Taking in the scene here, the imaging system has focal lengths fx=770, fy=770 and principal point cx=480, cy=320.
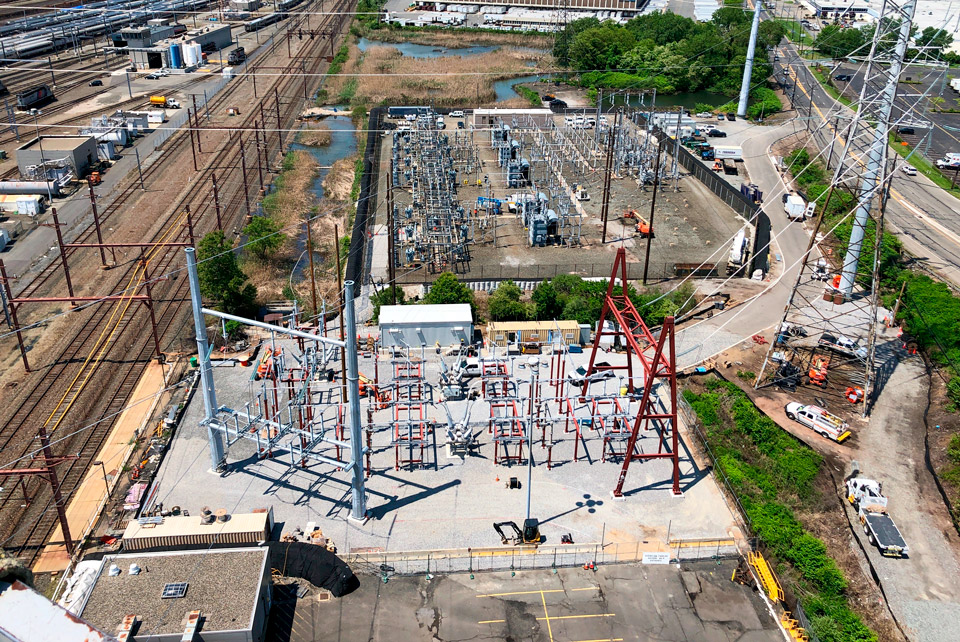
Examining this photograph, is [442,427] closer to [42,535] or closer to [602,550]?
[602,550]

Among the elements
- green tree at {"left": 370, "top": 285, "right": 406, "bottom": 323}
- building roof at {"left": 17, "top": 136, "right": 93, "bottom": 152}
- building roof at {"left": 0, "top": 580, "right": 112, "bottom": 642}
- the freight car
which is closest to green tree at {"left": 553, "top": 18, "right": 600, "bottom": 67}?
the freight car

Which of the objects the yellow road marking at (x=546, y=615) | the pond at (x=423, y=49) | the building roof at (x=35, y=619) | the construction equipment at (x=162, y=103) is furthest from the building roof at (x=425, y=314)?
the pond at (x=423, y=49)

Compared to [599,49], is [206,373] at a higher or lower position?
lower

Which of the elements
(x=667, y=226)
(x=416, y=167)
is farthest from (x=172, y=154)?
(x=667, y=226)

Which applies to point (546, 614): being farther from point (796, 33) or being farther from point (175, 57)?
point (796, 33)

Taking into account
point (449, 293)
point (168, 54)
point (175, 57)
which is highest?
point (168, 54)

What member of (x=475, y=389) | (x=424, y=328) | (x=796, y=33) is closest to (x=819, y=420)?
(x=475, y=389)
